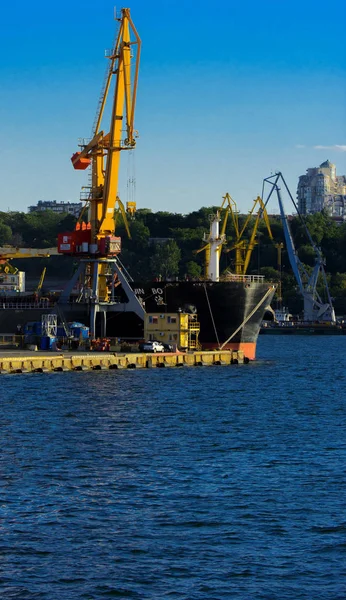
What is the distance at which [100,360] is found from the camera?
74.1 metres

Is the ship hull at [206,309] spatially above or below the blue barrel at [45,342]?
above

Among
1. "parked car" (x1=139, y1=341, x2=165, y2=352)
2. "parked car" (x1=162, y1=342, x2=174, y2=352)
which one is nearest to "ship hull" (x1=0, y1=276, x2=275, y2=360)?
"parked car" (x1=162, y1=342, x2=174, y2=352)

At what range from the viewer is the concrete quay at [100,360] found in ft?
231

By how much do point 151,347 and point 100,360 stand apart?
7.94 m

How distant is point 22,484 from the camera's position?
115 feet

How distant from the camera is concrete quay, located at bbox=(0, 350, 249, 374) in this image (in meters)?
70.5

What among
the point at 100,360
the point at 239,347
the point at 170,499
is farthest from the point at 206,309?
the point at 170,499

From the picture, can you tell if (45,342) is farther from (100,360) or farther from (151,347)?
(100,360)

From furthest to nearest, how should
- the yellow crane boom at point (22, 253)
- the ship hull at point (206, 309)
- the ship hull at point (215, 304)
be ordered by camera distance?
the yellow crane boom at point (22, 253) → the ship hull at point (206, 309) → the ship hull at point (215, 304)

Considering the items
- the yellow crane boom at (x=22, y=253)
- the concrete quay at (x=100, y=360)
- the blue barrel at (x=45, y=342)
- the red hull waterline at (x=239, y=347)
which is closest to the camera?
the concrete quay at (x=100, y=360)

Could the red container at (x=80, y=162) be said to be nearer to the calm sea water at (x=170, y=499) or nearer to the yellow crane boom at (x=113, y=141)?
the yellow crane boom at (x=113, y=141)

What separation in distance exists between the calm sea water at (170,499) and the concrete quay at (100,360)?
33.7 feet

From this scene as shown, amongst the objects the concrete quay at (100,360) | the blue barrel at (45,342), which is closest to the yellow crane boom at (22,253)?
the blue barrel at (45,342)

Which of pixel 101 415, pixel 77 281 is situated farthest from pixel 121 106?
pixel 101 415
